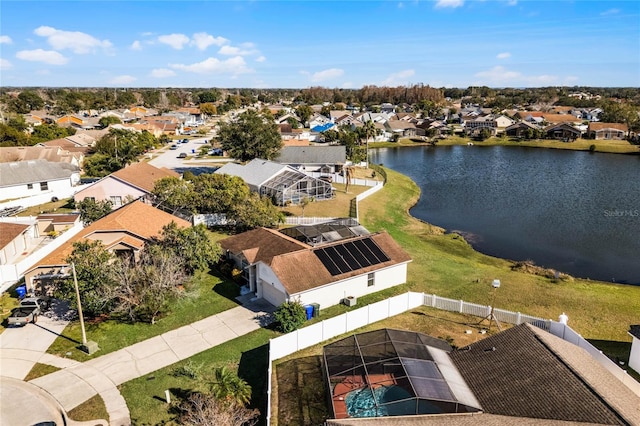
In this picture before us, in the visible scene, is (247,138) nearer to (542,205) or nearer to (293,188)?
(293,188)

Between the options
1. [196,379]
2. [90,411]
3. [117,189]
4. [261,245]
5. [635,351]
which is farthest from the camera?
[117,189]

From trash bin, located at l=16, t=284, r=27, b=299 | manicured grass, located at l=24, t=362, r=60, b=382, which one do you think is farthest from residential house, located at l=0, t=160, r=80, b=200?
manicured grass, located at l=24, t=362, r=60, b=382

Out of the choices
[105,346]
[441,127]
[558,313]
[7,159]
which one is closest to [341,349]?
[105,346]

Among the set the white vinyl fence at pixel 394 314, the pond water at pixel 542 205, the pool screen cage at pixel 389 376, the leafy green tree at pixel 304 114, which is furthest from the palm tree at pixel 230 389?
the leafy green tree at pixel 304 114

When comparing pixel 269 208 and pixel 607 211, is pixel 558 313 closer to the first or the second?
pixel 269 208

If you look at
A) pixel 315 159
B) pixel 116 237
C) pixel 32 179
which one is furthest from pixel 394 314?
pixel 32 179

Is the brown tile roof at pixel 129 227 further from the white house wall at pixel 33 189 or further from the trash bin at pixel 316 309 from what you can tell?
the white house wall at pixel 33 189
